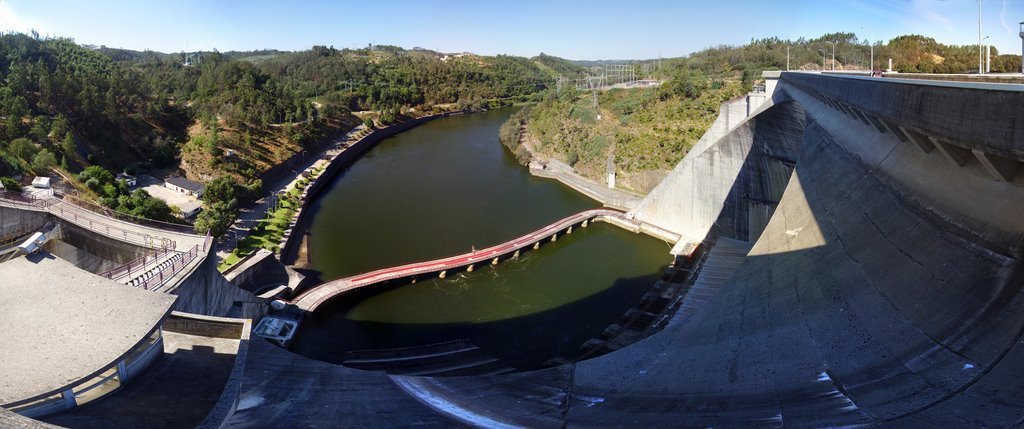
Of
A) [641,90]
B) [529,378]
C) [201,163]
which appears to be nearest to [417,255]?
[529,378]

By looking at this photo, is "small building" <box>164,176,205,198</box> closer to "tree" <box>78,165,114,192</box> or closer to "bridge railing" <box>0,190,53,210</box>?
"tree" <box>78,165,114,192</box>

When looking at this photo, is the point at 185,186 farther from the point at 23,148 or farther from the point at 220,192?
the point at 23,148

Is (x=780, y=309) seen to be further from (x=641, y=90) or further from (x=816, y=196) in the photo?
(x=641, y=90)

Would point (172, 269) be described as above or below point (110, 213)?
below

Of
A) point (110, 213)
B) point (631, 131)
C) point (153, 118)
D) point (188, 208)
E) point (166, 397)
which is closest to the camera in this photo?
point (166, 397)

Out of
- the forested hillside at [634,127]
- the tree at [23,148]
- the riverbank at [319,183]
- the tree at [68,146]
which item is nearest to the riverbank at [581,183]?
the forested hillside at [634,127]

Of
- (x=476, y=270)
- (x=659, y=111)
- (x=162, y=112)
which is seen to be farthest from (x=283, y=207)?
(x=659, y=111)

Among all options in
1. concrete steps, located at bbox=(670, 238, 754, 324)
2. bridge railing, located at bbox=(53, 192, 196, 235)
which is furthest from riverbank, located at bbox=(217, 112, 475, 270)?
concrete steps, located at bbox=(670, 238, 754, 324)

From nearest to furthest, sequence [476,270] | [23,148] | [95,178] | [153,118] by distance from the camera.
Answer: [476,270]
[95,178]
[23,148]
[153,118]
